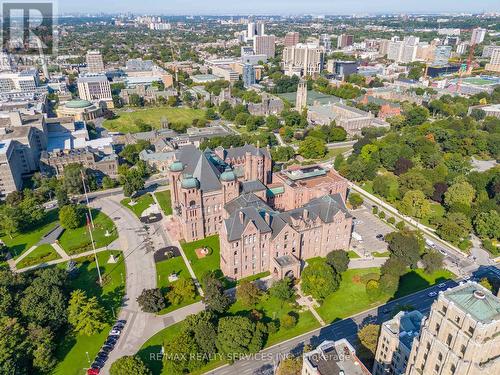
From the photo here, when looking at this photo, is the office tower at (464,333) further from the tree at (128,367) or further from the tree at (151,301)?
the tree at (151,301)

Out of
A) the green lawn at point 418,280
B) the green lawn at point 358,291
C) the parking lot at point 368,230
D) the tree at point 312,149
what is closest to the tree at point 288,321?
the green lawn at point 358,291

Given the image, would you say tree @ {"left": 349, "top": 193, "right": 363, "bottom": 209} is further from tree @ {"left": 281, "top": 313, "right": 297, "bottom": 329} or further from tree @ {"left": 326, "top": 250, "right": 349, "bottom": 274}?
tree @ {"left": 281, "top": 313, "right": 297, "bottom": 329}

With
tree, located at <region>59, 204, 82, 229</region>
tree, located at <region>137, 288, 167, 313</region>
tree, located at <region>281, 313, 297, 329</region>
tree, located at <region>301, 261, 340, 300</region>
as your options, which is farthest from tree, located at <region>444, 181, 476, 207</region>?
tree, located at <region>59, 204, 82, 229</region>

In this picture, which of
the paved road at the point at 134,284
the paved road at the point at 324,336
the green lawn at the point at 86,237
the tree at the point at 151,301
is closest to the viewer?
the paved road at the point at 324,336

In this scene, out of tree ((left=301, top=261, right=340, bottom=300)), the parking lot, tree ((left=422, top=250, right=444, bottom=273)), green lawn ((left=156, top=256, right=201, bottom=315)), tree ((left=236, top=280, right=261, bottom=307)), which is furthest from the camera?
the parking lot

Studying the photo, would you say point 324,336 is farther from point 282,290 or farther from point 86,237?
point 86,237

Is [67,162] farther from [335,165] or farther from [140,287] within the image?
[335,165]
